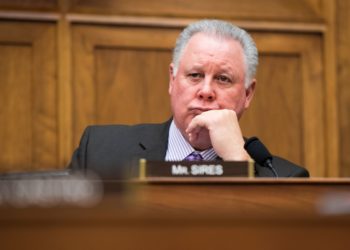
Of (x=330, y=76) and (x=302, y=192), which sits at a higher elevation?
(x=330, y=76)

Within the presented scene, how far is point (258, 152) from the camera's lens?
6.11 feet

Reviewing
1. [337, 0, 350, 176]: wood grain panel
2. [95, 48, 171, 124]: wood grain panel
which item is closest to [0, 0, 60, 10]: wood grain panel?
[95, 48, 171, 124]: wood grain panel

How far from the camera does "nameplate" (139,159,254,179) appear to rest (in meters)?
1.30

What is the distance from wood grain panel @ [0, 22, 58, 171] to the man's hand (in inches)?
30.9

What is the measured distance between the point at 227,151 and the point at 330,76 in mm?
1230

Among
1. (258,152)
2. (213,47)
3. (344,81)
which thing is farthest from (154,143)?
(344,81)

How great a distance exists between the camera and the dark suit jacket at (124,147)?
2.19 m

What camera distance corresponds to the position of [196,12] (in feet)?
9.91

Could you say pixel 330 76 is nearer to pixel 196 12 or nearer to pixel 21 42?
pixel 196 12

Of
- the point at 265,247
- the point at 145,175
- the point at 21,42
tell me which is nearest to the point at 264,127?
the point at 21,42

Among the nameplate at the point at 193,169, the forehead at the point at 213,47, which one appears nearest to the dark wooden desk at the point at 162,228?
the nameplate at the point at 193,169

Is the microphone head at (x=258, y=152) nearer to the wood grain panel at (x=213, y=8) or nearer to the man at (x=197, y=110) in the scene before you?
the man at (x=197, y=110)

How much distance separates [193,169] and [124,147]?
938 mm

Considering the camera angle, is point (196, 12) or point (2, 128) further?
point (196, 12)
